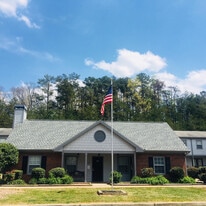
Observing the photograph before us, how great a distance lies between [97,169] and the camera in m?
20.8

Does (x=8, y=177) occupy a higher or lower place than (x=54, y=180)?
higher

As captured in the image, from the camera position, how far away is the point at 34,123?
24609mm

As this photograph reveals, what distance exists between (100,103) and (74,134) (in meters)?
34.3

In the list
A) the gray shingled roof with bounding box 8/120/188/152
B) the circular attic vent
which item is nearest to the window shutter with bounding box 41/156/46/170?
the gray shingled roof with bounding box 8/120/188/152

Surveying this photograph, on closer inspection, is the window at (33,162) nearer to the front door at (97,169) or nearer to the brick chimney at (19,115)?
the front door at (97,169)

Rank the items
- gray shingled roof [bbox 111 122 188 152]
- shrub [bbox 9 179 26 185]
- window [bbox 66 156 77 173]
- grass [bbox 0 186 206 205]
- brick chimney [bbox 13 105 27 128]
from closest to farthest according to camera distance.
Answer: grass [bbox 0 186 206 205]
shrub [bbox 9 179 26 185]
window [bbox 66 156 77 173]
gray shingled roof [bbox 111 122 188 152]
brick chimney [bbox 13 105 27 128]

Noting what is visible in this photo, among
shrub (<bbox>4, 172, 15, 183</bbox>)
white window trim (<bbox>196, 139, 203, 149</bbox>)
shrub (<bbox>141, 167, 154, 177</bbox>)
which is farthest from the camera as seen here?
white window trim (<bbox>196, 139, 203, 149</bbox>)

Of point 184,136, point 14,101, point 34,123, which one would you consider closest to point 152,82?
point 184,136

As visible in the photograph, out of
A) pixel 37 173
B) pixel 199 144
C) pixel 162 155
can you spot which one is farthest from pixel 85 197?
pixel 199 144

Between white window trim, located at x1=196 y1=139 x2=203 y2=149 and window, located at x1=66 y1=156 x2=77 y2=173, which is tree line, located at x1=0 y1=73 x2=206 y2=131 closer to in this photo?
white window trim, located at x1=196 y1=139 x2=203 y2=149

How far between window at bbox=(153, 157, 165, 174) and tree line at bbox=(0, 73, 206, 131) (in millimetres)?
30364

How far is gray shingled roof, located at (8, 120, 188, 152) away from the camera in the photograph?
2023 centimetres

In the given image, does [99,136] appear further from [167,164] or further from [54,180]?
[167,164]

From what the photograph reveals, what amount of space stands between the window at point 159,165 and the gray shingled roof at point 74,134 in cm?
92
